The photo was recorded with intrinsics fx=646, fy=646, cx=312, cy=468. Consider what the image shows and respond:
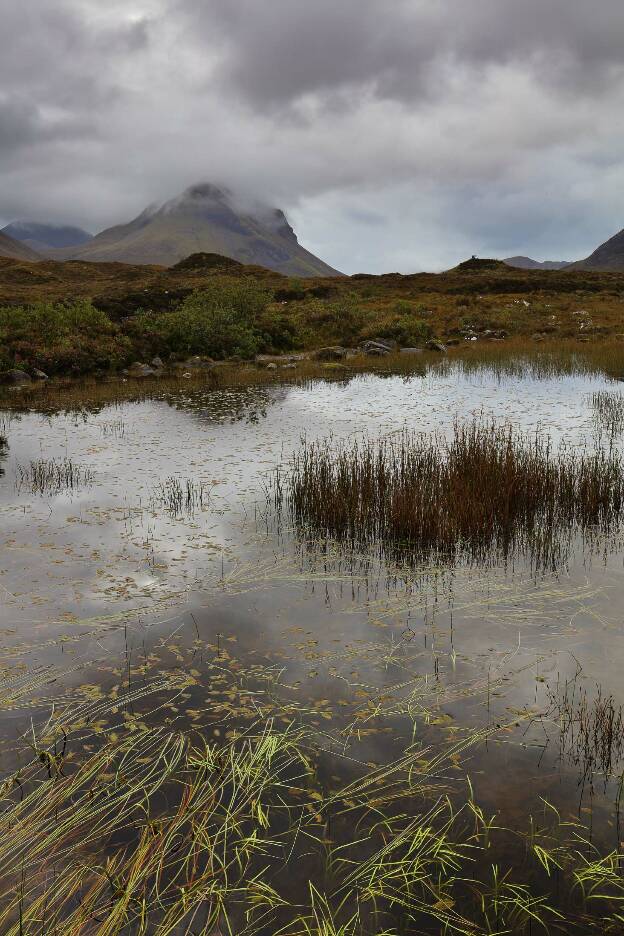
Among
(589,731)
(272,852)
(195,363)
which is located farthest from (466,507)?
(195,363)

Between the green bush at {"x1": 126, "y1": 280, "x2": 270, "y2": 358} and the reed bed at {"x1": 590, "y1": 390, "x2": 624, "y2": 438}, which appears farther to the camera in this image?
the green bush at {"x1": 126, "y1": 280, "x2": 270, "y2": 358}

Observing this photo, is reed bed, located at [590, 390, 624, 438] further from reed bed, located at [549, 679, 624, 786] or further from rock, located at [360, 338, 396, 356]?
rock, located at [360, 338, 396, 356]

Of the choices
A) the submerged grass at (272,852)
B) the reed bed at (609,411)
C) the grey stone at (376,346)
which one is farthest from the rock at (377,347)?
the submerged grass at (272,852)

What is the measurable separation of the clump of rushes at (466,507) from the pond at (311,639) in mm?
363

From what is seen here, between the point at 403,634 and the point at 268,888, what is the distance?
3.05 meters

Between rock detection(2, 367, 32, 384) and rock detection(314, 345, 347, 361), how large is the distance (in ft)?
50.5

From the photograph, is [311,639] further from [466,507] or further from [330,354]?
[330,354]

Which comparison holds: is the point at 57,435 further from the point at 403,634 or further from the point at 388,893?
the point at 388,893

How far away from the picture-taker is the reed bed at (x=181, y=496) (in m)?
10.2

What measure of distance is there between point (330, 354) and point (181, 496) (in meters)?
27.0

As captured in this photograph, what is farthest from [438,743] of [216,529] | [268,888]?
[216,529]

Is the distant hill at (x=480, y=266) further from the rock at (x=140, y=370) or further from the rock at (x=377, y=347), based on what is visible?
the rock at (x=140, y=370)

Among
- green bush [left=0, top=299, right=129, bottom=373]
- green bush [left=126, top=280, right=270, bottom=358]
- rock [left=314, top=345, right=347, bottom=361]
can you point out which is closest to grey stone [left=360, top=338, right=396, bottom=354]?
rock [left=314, top=345, right=347, bottom=361]

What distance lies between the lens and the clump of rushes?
844 cm
